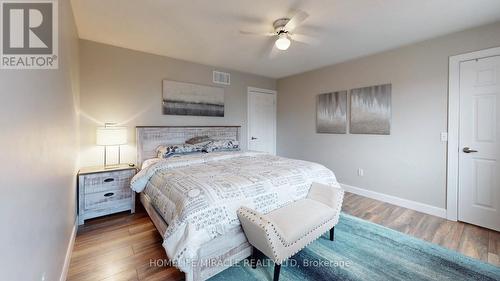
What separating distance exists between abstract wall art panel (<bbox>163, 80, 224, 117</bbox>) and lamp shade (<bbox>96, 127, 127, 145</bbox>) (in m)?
0.86

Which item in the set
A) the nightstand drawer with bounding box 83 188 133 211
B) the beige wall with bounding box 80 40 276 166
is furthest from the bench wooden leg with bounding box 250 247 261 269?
the beige wall with bounding box 80 40 276 166

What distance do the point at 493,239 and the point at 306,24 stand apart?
130 inches

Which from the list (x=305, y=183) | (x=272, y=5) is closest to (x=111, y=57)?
(x=272, y=5)

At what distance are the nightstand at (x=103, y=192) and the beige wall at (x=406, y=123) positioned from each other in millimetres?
3614

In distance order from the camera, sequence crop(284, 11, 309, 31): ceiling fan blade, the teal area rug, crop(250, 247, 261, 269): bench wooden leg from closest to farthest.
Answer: the teal area rug
crop(250, 247, 261, 269): bench wooden leg
crop(284, 11, 309, 31): ceiling fan blade

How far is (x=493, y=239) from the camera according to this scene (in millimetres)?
2320

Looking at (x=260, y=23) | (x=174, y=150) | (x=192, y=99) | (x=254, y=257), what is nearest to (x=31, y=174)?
(x=254, y=257)

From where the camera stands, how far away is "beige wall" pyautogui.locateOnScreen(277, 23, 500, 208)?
2.87m

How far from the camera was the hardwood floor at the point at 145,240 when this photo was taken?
5.89 feet

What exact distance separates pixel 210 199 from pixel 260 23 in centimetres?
212

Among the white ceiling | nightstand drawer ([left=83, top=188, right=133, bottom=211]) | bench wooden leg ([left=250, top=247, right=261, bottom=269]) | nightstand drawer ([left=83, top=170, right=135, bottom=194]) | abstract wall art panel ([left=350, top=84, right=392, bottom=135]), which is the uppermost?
the white ceiling

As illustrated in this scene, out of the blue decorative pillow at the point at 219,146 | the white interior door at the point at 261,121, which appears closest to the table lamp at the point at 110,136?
the blue decorative pillow at the point at 219,146

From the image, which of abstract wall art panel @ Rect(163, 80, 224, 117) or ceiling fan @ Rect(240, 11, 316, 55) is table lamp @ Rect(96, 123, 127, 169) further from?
ceiling fan @ Rect(240, 11, 316, 55)

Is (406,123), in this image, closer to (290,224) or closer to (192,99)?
(290,224)
